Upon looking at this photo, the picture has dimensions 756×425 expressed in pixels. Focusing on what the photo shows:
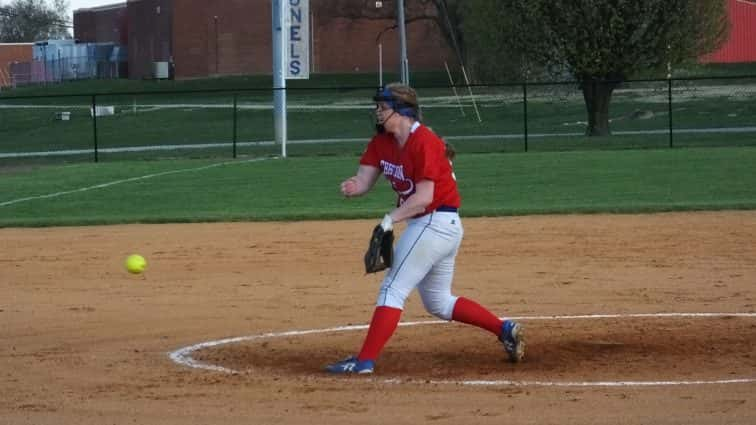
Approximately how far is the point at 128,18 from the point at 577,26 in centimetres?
5361

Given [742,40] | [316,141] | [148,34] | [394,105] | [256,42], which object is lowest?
[316,141]

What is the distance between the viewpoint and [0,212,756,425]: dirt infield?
762 centimetres

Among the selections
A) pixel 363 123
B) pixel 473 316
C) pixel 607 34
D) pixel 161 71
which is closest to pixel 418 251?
pixel 473 316

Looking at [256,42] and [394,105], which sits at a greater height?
[256,42]

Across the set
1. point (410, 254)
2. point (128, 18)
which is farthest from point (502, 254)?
point (128, 18)

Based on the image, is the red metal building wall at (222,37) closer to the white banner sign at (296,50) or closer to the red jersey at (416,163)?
the white banner sign at (296,50)

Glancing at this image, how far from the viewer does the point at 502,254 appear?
14.8 metres

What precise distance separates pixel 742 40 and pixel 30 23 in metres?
77.5

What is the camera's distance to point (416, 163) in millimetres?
8359

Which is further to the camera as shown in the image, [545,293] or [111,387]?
[545,293]

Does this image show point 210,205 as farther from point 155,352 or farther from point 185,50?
point 185,50

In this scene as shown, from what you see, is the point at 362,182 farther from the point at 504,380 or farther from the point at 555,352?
the point at 555,352

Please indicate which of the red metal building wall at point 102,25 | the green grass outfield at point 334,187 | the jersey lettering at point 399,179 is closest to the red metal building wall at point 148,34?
the red metal building wall at point 102,25

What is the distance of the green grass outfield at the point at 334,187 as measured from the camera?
19.2 m
